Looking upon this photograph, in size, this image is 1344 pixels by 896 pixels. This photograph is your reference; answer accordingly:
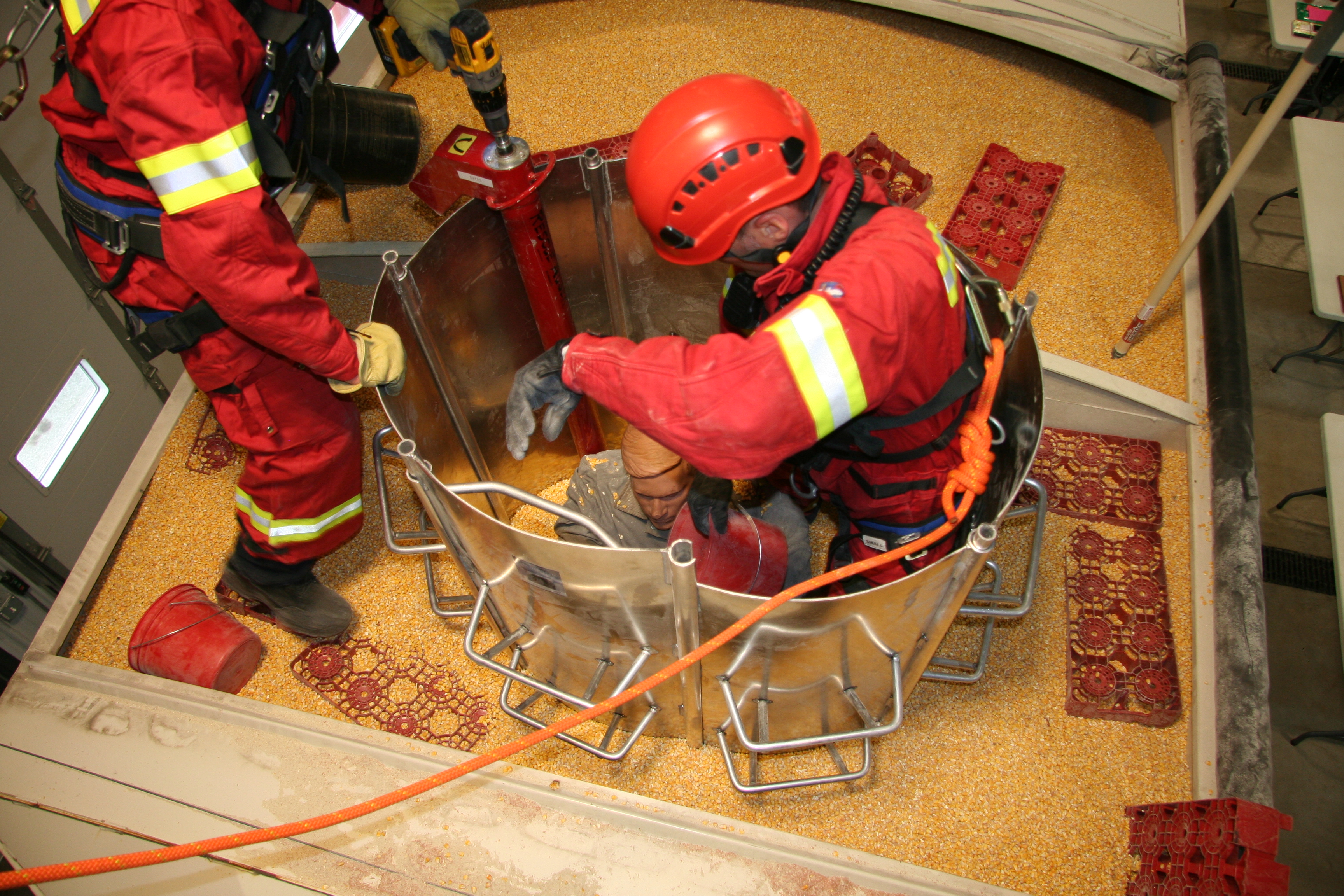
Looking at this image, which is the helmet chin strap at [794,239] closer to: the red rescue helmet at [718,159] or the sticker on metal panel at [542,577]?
the red rescue helmet at [718,159]

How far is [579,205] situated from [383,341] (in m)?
0.69

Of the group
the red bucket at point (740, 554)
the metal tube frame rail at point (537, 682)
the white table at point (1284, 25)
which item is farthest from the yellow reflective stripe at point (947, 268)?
the white table at point (1284, 25)

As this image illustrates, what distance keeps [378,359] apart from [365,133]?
3.39ft

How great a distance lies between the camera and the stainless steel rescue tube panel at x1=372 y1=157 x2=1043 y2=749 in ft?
4.17

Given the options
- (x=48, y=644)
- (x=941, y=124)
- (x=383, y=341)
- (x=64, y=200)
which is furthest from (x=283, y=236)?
(x=941, y=124)

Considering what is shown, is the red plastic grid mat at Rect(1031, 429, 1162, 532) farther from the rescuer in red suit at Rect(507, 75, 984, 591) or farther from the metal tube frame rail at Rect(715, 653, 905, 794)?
the metal tube frame rail at Rect(715, 653, 905, 794)

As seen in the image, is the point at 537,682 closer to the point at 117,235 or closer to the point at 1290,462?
the point at 117,235

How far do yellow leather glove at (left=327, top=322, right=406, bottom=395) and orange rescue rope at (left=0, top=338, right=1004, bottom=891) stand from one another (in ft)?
2.58

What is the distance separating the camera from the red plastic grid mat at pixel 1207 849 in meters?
1.41

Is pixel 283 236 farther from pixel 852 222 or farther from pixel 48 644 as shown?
pixel 48 644

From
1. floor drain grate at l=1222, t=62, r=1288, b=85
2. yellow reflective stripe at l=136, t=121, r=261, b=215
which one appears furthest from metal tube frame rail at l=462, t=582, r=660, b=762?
floor drain grate at l=1222, t=62, r=1288, b=85

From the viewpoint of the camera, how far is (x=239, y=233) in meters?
1.45

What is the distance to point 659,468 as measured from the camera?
67.9 inches

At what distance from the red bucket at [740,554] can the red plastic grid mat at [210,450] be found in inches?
55.1
